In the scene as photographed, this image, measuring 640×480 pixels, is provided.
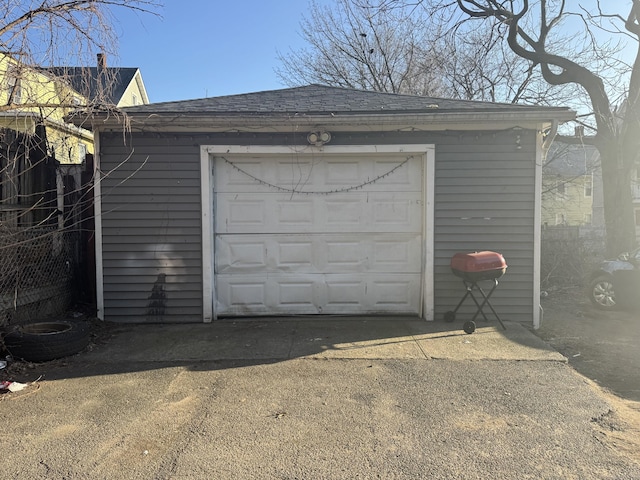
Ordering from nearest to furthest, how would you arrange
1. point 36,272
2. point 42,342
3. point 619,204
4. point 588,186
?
point 42,342 < point 36,272 < point 619,204 < point 588,186

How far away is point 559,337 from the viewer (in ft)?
19.1

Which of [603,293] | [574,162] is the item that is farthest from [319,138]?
[574,162]

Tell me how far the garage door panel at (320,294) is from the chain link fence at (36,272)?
2.16 metres

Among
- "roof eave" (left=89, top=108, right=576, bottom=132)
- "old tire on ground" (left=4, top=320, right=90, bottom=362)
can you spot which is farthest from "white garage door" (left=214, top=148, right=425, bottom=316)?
"old tire on ground" (left=4, top=320, right=90, bottom=362)

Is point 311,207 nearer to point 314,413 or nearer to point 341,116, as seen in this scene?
point 341,116

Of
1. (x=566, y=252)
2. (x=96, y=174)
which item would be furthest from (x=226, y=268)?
(x=566, y=252)

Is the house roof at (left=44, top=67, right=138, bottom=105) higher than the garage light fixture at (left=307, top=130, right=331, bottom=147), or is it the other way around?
the house roof at (left=44, top=67, right=138, bottom=105)

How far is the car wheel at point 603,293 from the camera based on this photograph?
25.1 ft

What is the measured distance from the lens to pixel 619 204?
10.6m

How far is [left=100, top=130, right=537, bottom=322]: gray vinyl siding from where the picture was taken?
19.3 ft

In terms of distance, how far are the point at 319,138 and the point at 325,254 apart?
1591mm

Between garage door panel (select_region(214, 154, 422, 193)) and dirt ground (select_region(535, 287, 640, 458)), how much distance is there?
2.81 meters

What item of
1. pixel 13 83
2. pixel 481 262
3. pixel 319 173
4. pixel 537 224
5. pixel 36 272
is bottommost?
pixel 36 272

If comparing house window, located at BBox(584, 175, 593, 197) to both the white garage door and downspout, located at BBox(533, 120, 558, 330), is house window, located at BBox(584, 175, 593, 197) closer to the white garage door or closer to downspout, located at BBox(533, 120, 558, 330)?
downspout, located at BBox(533, 120, 558, 330)
